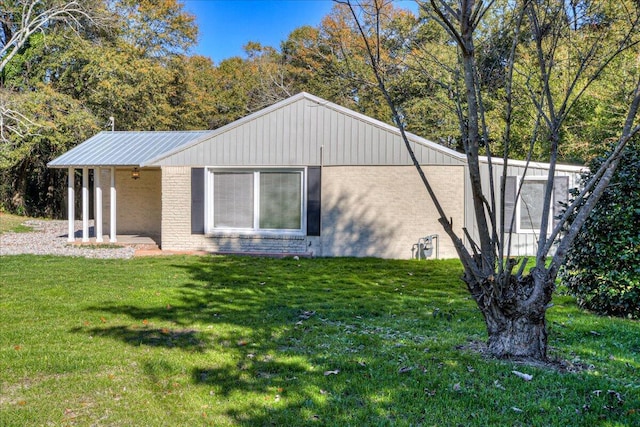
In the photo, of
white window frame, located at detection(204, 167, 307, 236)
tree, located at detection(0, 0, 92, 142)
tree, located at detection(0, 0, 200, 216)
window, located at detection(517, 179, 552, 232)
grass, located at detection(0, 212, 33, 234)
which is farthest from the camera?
tree, located at detection(0, 0, 200, 216)

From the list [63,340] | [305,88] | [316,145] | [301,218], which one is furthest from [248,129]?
[305,88]

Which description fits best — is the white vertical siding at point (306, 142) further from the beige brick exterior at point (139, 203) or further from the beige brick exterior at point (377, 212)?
the beige brick exterior at point (139, 203)

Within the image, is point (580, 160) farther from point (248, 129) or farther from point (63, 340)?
point (63, 340)

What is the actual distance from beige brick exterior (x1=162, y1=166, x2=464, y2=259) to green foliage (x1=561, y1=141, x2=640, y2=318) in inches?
211

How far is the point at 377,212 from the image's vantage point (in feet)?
39.3

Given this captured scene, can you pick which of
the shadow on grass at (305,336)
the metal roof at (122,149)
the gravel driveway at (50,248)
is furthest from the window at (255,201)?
the shadow on grass at (305,336)

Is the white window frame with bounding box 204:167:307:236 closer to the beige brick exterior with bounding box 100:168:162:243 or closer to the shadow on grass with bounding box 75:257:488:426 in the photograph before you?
the shadow on grass with bounding box 75:257:488:426

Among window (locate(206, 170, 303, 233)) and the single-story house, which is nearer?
the single-story house

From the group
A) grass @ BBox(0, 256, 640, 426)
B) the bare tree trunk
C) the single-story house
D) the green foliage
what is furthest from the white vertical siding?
the bare tree trunk

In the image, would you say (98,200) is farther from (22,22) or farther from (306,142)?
(22,22)

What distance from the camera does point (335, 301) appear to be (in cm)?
704

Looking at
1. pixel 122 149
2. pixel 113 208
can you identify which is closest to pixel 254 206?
pixel 113 208

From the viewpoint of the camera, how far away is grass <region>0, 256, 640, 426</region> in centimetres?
326

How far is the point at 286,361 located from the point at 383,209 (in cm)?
800
